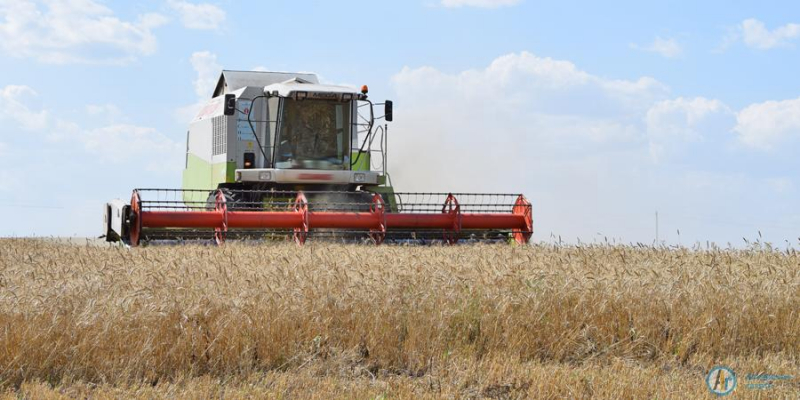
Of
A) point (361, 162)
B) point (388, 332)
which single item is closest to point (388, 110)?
point (361, 162)

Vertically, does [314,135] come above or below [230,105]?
below

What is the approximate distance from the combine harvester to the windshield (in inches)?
0.6

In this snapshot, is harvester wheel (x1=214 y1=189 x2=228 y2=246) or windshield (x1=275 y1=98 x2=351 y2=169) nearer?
harvester wheel (x1=214 y1=189 x2=228 y2=246)

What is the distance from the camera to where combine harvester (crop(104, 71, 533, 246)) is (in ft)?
39.3

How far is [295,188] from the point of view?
1380cm

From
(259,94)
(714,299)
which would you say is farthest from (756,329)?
(259,94)

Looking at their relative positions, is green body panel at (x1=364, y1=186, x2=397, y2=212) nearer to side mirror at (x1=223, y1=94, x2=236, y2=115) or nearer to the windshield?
the windshield

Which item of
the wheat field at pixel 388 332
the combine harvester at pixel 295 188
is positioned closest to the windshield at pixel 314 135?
the combine harvester at pixel 295 188

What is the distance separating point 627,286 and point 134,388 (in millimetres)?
3487

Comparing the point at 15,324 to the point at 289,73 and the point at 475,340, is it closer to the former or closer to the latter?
the point at 475,340

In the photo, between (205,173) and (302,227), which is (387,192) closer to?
(302,227)

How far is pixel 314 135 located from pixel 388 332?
8.72m

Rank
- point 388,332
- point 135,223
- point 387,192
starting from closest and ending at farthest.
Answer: point 388,332 < point 135,223 < point 387,192

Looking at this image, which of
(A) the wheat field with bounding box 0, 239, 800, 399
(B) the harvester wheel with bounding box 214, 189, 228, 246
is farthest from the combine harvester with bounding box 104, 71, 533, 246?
(A) the wheat field with bounding box 0, 239, 800, 399
